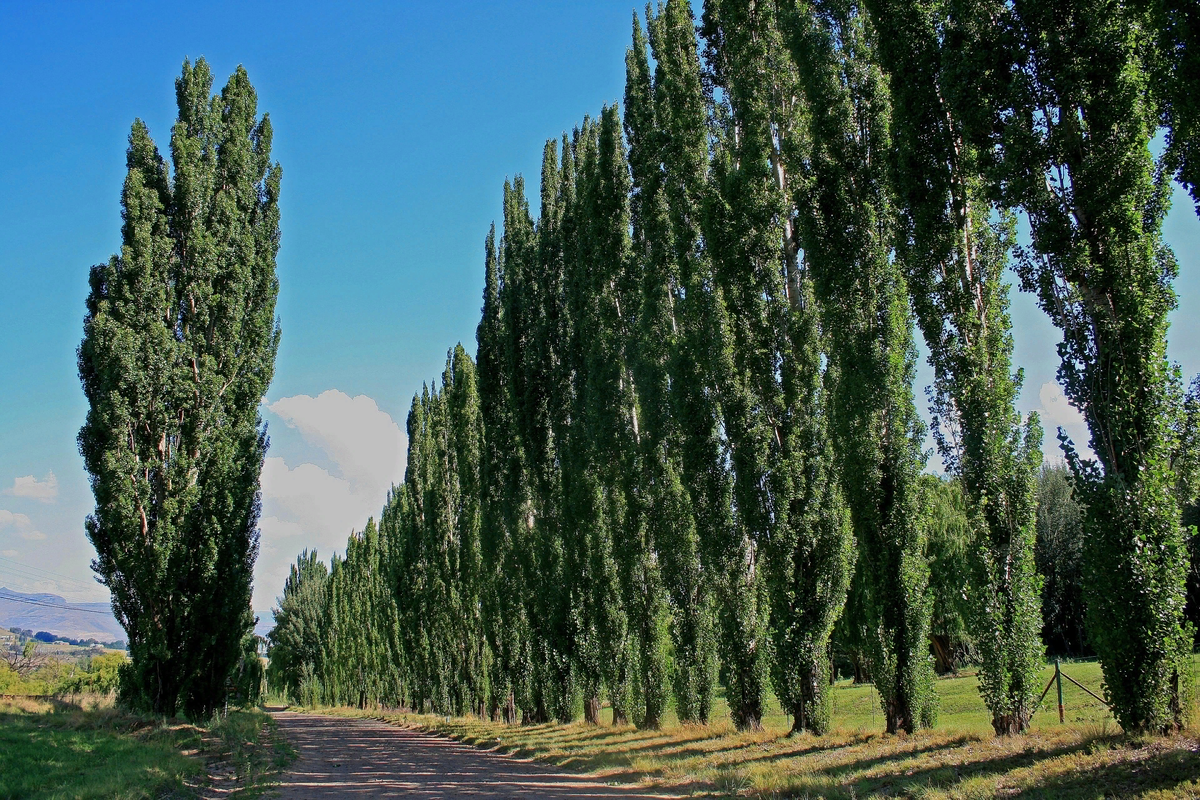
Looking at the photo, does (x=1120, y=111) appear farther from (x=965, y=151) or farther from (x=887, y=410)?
→ (x=887, y=410)

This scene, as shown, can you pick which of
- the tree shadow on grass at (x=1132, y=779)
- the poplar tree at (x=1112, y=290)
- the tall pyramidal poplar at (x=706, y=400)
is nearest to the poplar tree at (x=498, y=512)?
the tall pyramidal poplar at (x=706, y=400)

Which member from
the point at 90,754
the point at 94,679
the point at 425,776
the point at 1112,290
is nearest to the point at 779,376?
the point at 1112,290

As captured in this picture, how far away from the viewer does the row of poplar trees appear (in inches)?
307

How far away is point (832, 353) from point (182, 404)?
14986 mm

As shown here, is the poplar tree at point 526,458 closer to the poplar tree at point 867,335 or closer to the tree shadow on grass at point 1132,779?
the poplar tree at point 867,335

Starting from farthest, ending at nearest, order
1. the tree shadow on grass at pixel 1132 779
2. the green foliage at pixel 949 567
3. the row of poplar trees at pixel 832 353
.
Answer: the green foliage at pixel 949 567 < the row of poplar trees at pixel 832 353 < the tree shadow on grass at pixel 1132 779

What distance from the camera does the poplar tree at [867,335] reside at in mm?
10852

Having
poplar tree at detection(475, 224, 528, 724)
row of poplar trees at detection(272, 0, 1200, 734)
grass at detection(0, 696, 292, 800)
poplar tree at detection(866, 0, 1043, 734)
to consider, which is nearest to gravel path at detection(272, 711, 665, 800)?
grass at detection(0, 696, 292, 800)

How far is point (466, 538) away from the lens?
31.2 metres

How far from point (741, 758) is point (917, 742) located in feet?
8.64

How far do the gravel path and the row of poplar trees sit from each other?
372 centimetres

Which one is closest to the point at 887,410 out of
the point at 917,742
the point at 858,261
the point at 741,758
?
the point at 858,261

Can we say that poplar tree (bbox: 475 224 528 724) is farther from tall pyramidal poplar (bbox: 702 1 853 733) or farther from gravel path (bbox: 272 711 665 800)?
tall pyramidal poplar (bbox: 702 1 853 733)

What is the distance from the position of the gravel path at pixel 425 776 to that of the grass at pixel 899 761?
787 mm
